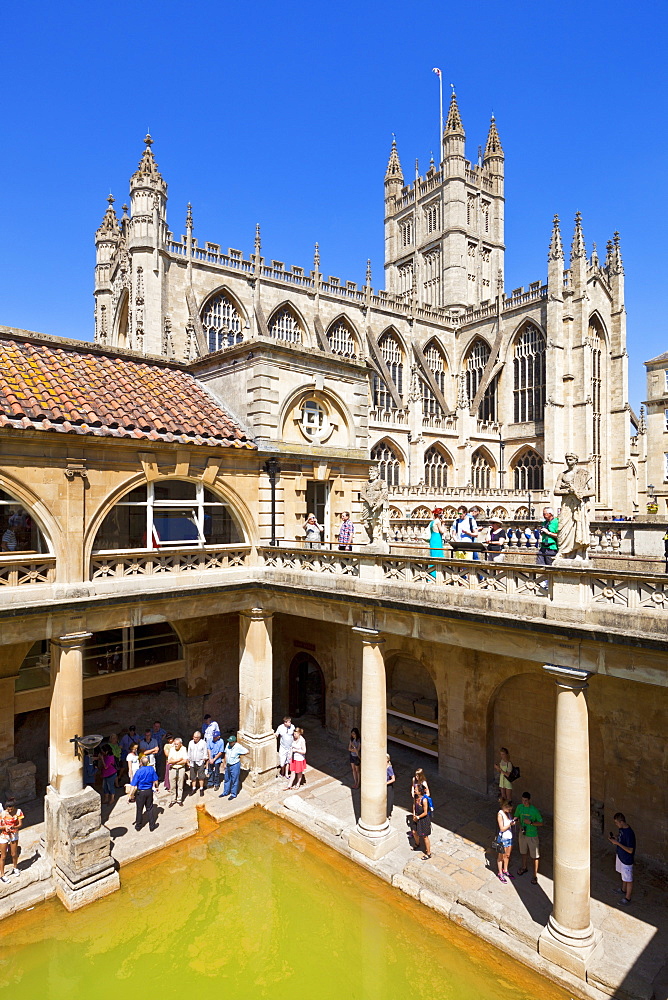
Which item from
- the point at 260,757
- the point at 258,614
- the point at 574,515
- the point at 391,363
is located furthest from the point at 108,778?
the point at 391,363

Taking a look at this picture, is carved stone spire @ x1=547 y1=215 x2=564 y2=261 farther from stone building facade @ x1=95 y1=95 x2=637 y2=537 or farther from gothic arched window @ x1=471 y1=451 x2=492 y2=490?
gothic arched window @ x1=471 y1=451 x2=492 y2=490

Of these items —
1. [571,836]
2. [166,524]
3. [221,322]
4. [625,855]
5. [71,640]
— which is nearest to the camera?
[571,836]

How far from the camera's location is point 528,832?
36.4ft

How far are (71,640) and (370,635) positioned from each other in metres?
6.35

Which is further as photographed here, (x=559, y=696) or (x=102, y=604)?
(x=102, y=604)

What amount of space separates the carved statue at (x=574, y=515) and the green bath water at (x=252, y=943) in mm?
6908

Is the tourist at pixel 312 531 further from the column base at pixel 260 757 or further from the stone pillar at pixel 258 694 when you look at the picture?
the column base at pixel 260 757

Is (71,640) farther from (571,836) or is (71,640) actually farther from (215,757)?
(571,836)

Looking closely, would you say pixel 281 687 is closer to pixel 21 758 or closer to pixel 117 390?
pixel 21 758

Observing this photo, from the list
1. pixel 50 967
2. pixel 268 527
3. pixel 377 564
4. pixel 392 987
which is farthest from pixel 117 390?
pixel 392 987

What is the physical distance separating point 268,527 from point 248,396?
373 cm

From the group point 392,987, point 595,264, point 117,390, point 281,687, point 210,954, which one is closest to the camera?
point 392,987

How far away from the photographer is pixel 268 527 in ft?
51.0

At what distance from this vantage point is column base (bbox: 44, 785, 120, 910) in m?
11.0
